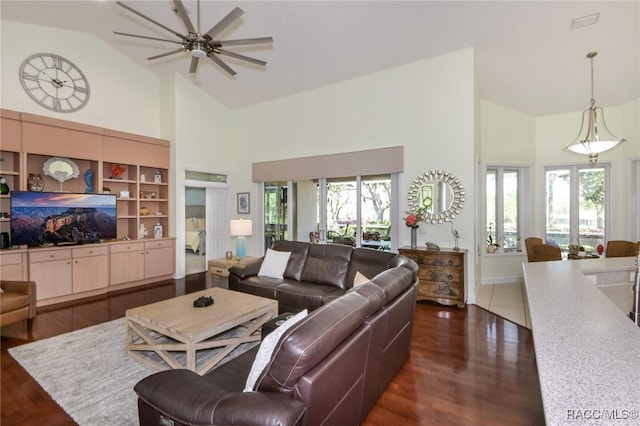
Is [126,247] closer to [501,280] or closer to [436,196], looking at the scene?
[436,196]

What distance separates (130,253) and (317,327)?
213 inches

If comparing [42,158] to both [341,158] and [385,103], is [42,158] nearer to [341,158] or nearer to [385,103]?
[341,158]

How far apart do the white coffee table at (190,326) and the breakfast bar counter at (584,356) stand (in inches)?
90.2

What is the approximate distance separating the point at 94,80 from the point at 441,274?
6884 mm

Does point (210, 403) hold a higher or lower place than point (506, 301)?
higher

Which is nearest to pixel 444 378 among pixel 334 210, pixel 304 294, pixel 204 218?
pixel 304 294

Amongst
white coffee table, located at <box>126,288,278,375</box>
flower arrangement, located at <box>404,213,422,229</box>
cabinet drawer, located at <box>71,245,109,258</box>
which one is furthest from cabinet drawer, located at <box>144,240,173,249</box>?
flower arrangement, located at <box>404,213,422,229</box>

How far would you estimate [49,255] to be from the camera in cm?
459

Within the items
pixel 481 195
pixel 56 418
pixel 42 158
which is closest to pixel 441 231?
pixel 481 195

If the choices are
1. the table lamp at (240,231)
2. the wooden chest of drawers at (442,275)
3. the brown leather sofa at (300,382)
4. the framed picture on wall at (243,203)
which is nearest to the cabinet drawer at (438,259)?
the wooden chest of drawers at (442,275)

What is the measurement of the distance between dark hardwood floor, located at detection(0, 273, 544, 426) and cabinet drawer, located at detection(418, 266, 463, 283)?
1.60 feet

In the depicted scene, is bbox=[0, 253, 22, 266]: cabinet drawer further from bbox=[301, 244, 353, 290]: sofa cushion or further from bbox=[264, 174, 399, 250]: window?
bbox=[264, 174, 399, 250]: window

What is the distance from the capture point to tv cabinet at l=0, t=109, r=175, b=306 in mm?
4520

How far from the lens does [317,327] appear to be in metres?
1.44
